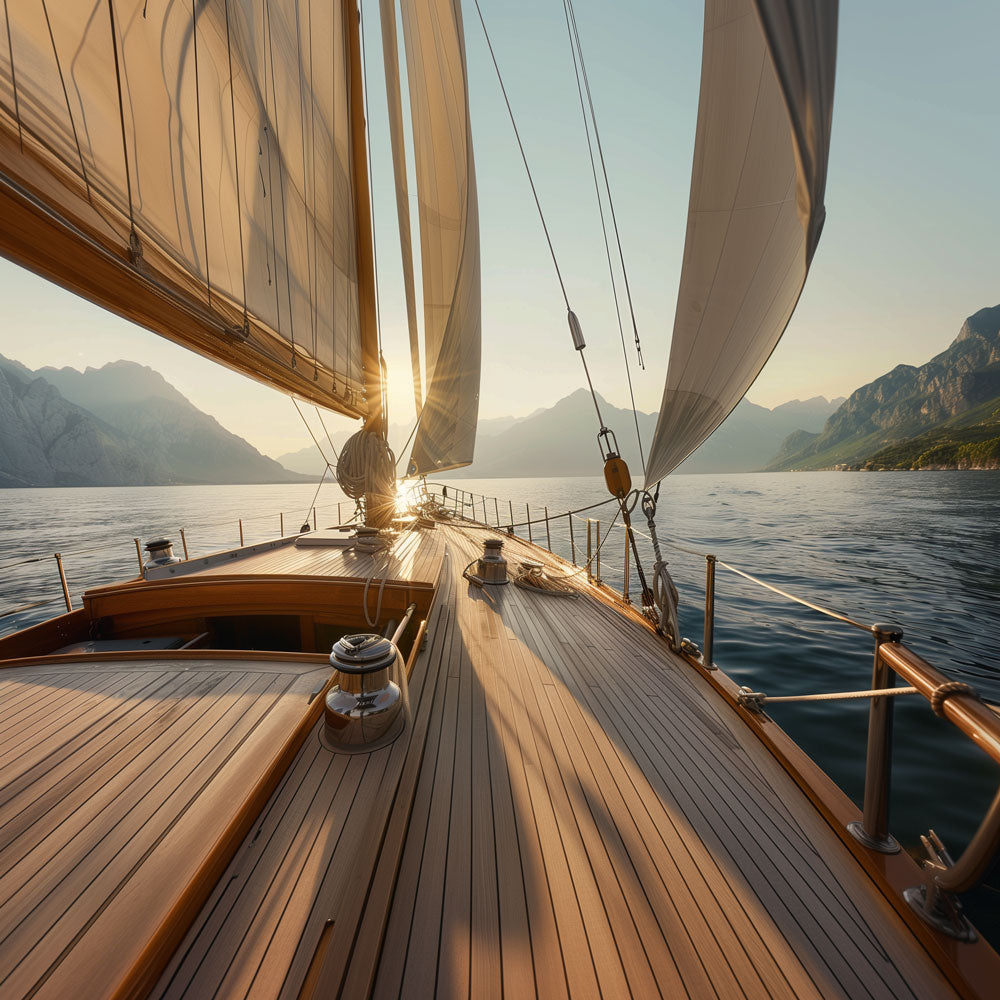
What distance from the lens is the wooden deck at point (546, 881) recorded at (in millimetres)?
1195

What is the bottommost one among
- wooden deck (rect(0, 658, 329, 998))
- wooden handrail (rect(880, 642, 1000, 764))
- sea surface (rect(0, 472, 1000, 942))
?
sea surface (rect(0, 472, 1000, 942))

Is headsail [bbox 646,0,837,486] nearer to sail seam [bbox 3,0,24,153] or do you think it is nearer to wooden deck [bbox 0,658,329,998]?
wooden deck [bbox 0,658,329,998]

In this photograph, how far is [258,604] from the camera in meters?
3.88

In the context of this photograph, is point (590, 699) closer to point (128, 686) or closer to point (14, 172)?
point (128, 686)

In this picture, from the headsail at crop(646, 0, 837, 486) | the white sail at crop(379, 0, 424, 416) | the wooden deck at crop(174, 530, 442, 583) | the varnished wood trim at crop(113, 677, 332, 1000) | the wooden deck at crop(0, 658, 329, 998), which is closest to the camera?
the varnished wood trim at crop(113, 677, 332, 1000)

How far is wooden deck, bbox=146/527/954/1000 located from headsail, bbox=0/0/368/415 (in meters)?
2.56

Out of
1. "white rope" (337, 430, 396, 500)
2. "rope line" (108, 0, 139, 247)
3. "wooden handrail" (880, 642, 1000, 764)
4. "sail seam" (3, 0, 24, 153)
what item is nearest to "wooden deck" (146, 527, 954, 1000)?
"wooden handrail" (880, 642, 1000, 764)

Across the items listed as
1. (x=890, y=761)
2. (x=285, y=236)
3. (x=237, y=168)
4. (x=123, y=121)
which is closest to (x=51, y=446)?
(x=285, y=236)

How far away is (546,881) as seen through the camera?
4.84ft

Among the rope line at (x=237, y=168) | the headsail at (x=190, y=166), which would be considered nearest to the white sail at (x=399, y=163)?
the headsail at (x=190, y=166)

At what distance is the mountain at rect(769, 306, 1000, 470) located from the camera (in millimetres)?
119875

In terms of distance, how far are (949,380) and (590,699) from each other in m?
186

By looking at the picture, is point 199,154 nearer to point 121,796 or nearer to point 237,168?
point 237,168

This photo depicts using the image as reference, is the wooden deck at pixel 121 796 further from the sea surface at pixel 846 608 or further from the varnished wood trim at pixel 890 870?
the varnished wood trim at pixel 890 870
